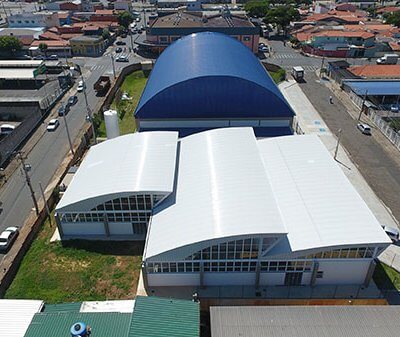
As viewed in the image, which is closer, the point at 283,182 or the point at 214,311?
the point at 214,311

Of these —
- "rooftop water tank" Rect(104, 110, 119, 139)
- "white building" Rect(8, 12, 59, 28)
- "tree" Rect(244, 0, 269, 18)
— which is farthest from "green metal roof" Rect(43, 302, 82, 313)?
"tree" Rect(244, 0, 269, 18)

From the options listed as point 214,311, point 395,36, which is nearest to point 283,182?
point 214,311

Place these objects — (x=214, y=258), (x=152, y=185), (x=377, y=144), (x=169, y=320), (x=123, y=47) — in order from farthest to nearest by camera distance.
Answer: (x=123, y=47) < (x=377, y=144) < (x=152, y=185) < (x=214, y=258) < (x=169, y=320)

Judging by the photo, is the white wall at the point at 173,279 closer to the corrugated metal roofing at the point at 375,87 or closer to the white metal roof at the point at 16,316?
the white metal roof at the point at 16,316

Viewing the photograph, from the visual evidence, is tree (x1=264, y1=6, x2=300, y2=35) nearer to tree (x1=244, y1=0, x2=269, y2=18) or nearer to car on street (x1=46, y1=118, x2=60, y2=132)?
tree (x1=244, y1=0, x2=269, y2=18)

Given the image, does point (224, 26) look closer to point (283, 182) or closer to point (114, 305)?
point (283, 182)

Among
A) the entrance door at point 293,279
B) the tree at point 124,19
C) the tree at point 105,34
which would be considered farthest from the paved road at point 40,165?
the tree at point 124,19
